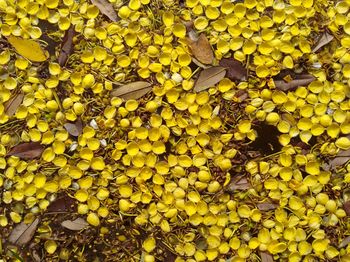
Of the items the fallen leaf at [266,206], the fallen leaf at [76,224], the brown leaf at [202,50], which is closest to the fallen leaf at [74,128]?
the fallen leaf at [76,224]

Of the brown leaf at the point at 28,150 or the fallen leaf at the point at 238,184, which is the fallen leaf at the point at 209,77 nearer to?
the fallen leaf at the point at 238,184

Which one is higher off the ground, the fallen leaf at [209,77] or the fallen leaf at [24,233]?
the fallen leaf at [209,77]

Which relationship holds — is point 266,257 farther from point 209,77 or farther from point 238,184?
point 209,77

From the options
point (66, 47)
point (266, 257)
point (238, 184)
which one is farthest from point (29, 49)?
point (266, 257)

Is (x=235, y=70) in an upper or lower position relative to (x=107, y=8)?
lower

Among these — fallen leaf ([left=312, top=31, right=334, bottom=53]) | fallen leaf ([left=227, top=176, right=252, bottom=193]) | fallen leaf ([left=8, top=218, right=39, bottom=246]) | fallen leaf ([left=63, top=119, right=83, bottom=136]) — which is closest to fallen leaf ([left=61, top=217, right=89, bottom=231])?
fallen leaf ([left=8, top=218, right=39, bottom=246])

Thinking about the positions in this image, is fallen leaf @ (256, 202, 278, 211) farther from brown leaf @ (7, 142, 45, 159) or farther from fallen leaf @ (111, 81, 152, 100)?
brown leaf @ (7, 142, 45, 159)

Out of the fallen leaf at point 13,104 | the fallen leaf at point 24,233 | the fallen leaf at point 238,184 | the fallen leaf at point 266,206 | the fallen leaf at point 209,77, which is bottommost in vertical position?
the fallen leaf at point 24,233
